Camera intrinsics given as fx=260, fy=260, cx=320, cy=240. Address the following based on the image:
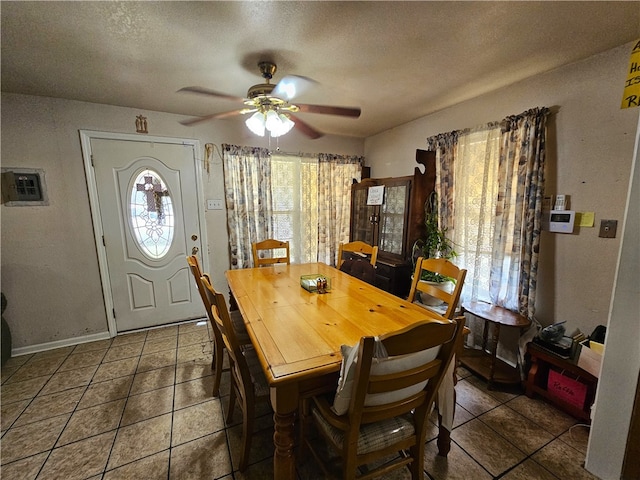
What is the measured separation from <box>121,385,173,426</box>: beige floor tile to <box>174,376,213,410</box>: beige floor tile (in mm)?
53

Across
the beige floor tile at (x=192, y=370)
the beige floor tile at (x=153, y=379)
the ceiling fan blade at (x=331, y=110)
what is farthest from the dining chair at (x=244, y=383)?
the ceiling fan blade at (x=331, y=110)

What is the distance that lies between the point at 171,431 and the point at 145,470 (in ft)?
0.78

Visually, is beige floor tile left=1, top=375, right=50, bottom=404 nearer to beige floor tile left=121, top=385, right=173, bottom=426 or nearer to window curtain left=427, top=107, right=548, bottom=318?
beige floor tile left=121, top=385, right=173, bottom=426

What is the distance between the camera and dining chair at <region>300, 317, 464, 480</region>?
85 centimetres

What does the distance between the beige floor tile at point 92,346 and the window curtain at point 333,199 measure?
8.28 feet

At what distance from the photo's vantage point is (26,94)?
227cm

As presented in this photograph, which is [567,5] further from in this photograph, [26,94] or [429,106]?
[26,94]

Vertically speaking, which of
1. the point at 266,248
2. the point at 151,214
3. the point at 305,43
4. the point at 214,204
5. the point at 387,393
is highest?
the point at 305,43

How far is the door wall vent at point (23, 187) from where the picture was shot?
89.7 inches

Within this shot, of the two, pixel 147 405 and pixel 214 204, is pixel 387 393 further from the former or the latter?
pixel 214 204

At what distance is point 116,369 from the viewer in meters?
2.22

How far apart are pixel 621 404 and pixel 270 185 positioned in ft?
10.7

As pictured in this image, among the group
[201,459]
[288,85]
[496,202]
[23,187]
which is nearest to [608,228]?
[496,202]

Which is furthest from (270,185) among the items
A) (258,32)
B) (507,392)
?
(507,392)
